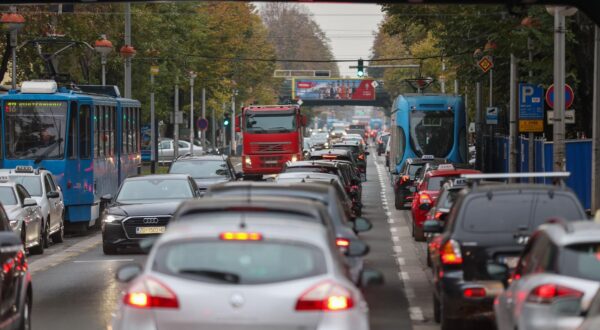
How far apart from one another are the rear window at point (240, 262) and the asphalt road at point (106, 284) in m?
6.06

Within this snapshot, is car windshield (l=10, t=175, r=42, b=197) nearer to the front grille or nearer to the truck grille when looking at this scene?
the front grille

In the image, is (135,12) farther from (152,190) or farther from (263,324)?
(263,324)

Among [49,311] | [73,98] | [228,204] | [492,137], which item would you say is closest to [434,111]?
[492,137]

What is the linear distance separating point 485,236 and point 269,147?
4184 centimetres

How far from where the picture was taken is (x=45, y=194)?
28.3 meters

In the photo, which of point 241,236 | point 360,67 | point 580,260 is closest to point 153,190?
point 580,260

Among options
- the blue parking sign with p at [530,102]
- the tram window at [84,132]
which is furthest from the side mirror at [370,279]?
the tram window at [84,132]

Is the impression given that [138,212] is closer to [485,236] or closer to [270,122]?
[485,236]

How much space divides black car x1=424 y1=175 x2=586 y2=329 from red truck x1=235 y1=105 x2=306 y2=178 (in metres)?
41.0

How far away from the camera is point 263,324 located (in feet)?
28.9

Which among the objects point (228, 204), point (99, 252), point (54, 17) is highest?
point (54, 17)

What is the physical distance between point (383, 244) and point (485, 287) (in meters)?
14.0

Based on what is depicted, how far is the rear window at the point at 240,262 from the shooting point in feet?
29.2

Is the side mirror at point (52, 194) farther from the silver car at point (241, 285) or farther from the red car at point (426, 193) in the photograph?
the silver car at point (241, 285)
